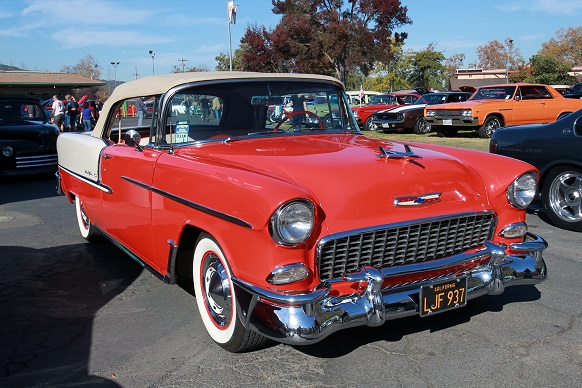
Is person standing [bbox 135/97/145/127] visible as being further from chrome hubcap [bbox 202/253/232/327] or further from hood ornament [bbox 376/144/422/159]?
hood ornament [bbox 376/144/422/159]

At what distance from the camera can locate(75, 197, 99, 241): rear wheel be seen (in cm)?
571


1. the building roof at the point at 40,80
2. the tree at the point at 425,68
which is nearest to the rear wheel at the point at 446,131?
the tree at the point at 425,68

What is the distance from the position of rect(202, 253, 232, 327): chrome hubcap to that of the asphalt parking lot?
20 cm

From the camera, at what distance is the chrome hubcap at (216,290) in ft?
10.7

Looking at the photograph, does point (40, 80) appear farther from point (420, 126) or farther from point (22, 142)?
point (22, 142)

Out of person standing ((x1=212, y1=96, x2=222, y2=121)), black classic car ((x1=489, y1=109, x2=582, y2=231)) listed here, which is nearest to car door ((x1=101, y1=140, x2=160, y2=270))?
person standing ((x1=212, y1=96, x2=222, y2=121))

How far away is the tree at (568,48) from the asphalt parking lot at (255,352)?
73940 millimetres

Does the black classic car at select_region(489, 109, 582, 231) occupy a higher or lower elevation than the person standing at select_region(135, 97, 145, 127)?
lower

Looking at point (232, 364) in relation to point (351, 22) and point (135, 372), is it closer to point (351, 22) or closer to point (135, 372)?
point (135, 372)

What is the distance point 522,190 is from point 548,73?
155 feet

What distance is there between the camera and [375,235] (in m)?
3.01

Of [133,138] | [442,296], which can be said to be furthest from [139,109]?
[442,296]

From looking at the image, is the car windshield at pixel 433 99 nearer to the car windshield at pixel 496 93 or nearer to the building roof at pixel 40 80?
the car windshield at pixel 496 93

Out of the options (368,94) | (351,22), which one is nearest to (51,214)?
(351,22)
